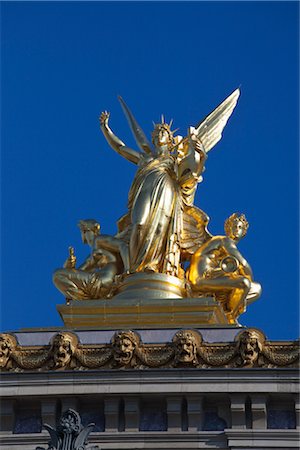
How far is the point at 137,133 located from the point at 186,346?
468 inches

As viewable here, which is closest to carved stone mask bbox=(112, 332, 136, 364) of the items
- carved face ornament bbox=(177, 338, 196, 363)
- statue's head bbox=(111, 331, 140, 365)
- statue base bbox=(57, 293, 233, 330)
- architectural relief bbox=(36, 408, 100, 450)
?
statue's head bbox=(111, 331, 140, 365)

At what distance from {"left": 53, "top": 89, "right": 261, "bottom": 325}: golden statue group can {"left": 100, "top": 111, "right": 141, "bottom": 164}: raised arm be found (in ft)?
0.20

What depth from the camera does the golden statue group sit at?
45.5m

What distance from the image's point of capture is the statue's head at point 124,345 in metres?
40.2

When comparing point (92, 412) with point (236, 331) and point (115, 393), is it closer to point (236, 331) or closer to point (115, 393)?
point (115, 393)

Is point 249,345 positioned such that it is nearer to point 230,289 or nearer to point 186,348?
point 186,348

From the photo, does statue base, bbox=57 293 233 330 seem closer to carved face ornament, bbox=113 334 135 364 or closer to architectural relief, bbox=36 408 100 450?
carved face ornament, bbox=113 334 135 364

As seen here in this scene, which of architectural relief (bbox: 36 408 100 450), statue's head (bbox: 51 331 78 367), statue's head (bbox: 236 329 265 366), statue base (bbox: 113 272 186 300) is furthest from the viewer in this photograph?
statue base (bbox: 113 272 186 300)

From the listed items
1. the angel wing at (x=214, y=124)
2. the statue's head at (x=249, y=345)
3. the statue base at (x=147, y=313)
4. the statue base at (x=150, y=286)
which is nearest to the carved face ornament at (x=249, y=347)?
the statue's head at (x=249, y=345)

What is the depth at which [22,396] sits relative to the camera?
40.1m

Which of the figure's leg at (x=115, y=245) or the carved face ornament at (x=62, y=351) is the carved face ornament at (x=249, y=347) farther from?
the figure's leg at (x=115, y=245)

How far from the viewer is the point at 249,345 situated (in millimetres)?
40062

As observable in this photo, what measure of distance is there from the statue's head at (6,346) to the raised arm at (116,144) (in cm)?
942

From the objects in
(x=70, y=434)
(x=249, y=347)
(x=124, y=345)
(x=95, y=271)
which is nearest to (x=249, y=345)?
(x=249, y=347)
